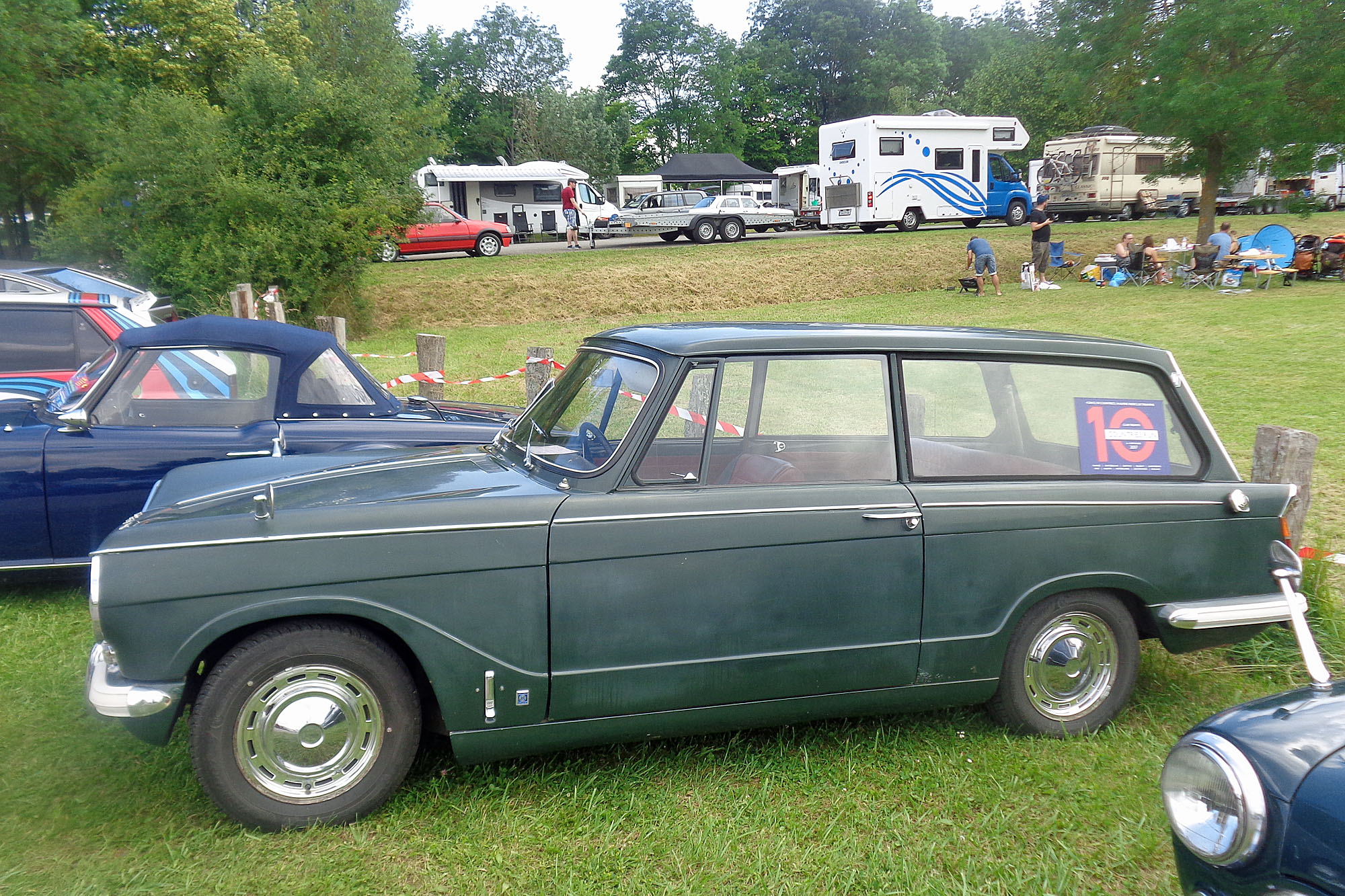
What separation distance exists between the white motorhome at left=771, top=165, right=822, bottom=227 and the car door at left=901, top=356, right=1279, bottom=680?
34212mm

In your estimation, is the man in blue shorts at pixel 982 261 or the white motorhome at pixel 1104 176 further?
the white motorhome at pixel 1104 176

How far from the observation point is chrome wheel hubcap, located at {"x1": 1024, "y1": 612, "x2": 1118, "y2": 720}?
3.91 m

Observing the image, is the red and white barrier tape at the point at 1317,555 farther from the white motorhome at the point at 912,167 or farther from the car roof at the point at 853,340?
the white motorhome at the point at 912,167

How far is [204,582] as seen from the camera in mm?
3096

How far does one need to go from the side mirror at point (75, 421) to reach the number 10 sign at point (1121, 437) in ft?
16.5

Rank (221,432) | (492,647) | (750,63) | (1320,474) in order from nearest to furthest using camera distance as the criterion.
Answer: (492,647) → (221,432) → (1320,474) → (750,63)

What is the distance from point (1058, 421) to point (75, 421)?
4.98 m

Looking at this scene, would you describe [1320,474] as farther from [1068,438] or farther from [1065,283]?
[1065,283]

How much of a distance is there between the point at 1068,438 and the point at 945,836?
1.68m

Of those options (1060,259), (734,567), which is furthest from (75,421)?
(1060,259)

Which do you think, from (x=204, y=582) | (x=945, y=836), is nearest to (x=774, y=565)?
(x=945, y=836)

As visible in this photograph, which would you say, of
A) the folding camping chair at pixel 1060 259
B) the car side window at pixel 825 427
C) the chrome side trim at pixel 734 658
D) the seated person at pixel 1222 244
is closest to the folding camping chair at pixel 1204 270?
the seated person at pixel 1222 244

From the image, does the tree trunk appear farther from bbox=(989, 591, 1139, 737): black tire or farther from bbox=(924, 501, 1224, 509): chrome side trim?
bbox=(989, 591, 1139, 737): black tire

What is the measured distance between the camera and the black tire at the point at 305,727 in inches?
124
